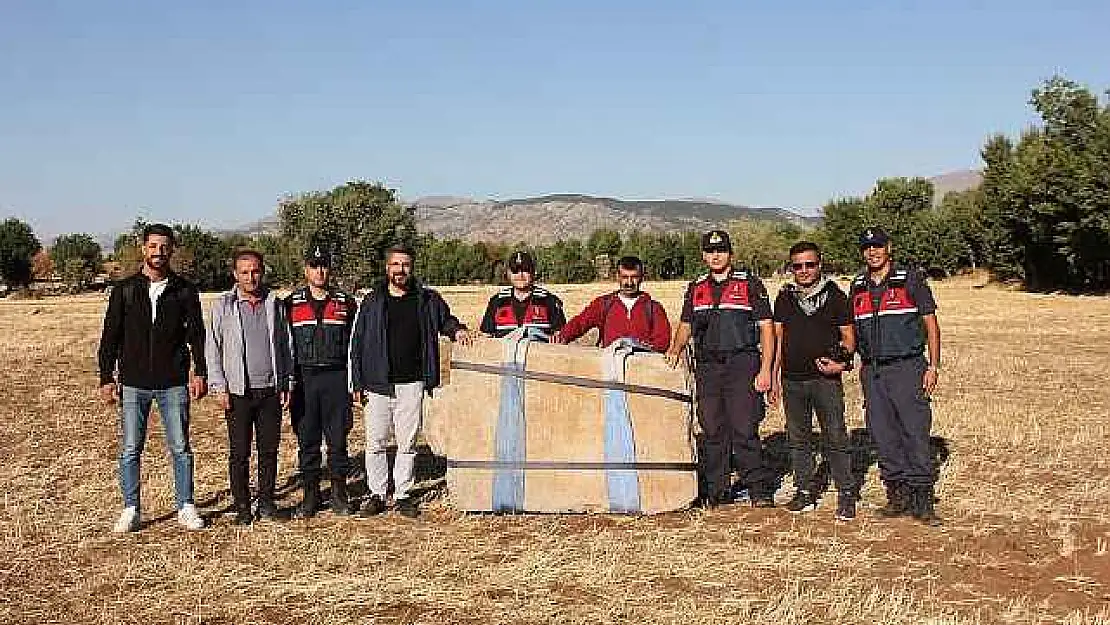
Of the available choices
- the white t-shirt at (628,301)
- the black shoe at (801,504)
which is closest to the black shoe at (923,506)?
the black shoe at (801,504)

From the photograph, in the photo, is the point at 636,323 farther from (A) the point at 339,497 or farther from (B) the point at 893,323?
(A) the point at 339,497

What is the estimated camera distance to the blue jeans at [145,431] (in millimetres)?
7281

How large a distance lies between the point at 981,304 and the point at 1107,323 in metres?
10.5

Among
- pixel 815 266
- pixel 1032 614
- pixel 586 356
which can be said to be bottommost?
pixel 1032 614

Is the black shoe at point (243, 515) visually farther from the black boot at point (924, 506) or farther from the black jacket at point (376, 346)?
the black boot at point (924, 506)

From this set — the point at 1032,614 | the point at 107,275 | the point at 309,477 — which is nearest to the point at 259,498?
the point at 309,477

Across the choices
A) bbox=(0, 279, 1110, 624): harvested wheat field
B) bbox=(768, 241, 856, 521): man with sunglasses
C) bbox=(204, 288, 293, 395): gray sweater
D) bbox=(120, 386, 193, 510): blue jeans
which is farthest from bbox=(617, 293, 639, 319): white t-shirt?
bbox=(120, 386, 193, 510): blue jeans

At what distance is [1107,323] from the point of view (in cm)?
2672

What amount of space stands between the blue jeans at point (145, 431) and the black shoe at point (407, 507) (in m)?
1.60

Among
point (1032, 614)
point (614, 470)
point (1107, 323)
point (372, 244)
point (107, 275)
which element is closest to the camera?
point (1032, 614)

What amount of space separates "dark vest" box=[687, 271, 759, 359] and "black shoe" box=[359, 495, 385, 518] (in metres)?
2.88

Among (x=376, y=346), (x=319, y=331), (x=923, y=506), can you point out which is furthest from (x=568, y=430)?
(x=923, y=506)

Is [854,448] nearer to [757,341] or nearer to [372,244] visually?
[757,341]

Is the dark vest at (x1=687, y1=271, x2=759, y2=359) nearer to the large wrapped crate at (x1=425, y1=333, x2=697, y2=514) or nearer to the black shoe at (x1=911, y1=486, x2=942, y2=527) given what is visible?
the large wrapped crate at (x1=425, y1=333, x2=697, y2=514)
